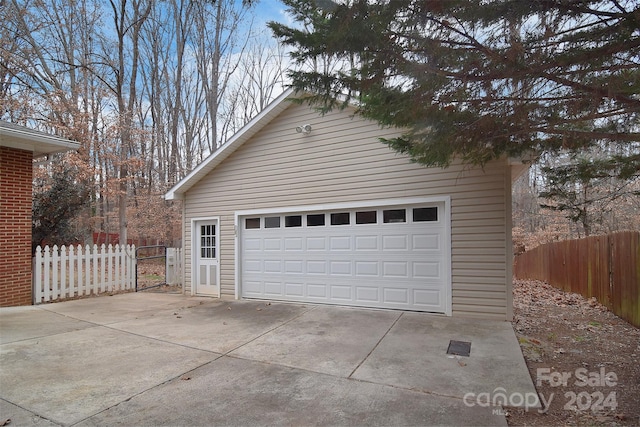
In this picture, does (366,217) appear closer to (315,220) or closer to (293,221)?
(315,220)

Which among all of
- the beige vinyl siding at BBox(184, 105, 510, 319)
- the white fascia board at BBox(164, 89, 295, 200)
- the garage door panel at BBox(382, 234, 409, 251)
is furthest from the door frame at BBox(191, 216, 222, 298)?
the garage door panel at BBox(382, 234, 409, 251)

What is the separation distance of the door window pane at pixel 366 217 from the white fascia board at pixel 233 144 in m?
3.02

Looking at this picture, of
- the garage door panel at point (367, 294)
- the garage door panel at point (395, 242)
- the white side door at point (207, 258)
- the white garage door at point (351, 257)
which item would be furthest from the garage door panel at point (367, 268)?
the white side door at point (207, 258)

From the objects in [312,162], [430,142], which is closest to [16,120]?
[312,162]

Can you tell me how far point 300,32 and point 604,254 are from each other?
7729 millimetres

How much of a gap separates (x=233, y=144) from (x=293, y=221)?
2452 mm

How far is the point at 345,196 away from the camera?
725 centimetres

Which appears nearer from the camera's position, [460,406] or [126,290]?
[460,406]

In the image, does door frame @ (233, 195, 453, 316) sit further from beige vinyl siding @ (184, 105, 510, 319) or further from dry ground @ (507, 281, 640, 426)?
dry ground @ (507, 281, 640, 426)

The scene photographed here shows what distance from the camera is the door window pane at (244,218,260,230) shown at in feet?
27.8

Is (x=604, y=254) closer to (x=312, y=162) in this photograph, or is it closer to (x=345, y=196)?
(x=345, y=196)

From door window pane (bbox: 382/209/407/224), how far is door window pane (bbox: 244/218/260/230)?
10.6ft

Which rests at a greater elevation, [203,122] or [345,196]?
[203,122]

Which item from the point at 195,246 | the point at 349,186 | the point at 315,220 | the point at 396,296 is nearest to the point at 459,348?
the point at 396,296
